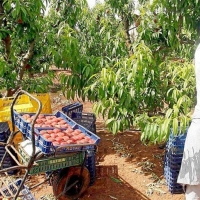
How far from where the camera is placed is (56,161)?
3.04m

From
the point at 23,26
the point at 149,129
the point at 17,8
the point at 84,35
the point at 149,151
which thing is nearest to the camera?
the point at 149,129

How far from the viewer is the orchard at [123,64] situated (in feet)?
9.57

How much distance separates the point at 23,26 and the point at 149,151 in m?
2.41

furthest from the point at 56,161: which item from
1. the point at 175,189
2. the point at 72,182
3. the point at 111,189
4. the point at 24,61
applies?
the point at 24,61

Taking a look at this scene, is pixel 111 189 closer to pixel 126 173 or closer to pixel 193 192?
pixel 126 173

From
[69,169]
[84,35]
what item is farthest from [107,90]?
[84,35]

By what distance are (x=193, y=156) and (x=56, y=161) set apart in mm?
1434

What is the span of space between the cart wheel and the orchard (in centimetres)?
57

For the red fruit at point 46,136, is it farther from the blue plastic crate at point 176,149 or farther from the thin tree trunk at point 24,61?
the thin tree trunk at point 24,61

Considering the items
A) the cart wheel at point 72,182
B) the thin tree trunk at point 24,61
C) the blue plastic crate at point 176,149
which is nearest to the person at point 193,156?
the blue plastic crate at point 176,149

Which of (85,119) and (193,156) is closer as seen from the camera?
(193,156)

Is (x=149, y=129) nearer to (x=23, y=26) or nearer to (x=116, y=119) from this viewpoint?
(x=116, y=119)

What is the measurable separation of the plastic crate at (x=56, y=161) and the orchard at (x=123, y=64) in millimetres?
470

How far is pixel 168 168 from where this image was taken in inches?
136
